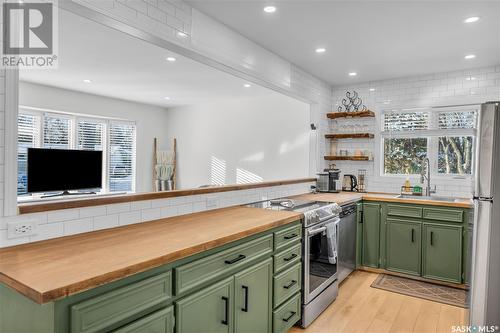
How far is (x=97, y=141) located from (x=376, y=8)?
5682 mm

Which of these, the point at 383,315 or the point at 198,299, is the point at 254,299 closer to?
the point at 198,299

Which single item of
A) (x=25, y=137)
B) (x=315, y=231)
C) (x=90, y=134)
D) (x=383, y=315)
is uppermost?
(x=90, y=134)

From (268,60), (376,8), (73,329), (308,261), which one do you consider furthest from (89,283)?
(268,60)

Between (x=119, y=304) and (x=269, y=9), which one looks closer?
(x=119, y=304)

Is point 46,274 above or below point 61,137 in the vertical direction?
below

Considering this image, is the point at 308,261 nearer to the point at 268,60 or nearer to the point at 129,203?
the point at 129,203

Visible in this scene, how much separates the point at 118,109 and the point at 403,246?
570cm

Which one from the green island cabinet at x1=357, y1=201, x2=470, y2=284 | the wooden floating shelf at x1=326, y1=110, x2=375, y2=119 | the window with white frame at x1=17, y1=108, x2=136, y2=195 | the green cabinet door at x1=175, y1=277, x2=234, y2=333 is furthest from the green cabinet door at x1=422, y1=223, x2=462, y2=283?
the window with white frame at x1=17, y1=108, x2=136, y2=195

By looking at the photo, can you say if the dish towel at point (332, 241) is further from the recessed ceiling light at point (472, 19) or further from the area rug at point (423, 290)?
the recessed ceiling light at point (472, 19)

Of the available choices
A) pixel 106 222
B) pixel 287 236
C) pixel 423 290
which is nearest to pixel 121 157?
pixel 106 222

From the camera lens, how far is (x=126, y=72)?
14.7 feet

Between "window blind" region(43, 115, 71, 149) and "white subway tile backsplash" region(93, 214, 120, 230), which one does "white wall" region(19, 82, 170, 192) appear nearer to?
"window blind" region(43, 115, 71, 149)

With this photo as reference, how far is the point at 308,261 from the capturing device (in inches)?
103

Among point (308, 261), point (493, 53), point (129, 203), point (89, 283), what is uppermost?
point (493, 53)
